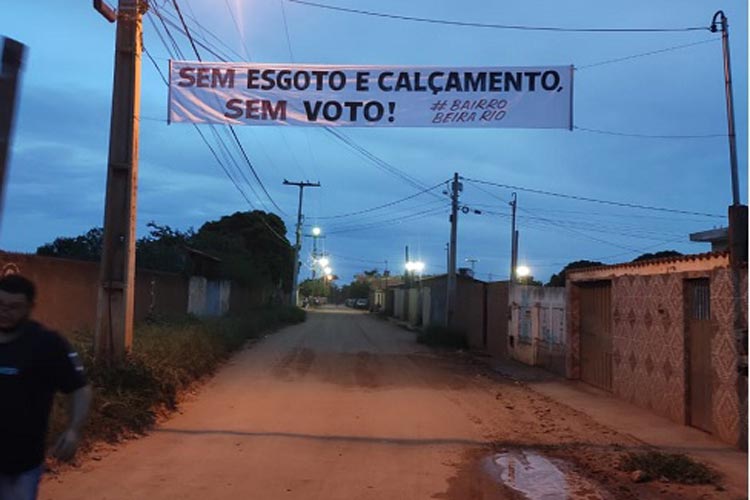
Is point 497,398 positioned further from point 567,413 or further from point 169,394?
point 169,394

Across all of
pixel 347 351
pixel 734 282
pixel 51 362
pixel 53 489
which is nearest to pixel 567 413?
pixel 734 282

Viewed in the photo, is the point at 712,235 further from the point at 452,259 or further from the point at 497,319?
the point at 452,259

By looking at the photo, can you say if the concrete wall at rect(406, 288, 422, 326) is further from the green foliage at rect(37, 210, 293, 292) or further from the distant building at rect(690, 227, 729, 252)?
the distant building at rect(690, 227, 729, 252)

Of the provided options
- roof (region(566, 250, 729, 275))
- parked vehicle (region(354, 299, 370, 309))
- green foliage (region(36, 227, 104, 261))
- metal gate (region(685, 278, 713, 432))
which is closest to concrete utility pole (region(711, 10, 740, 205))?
roof (region(566, 250, 729, 275))

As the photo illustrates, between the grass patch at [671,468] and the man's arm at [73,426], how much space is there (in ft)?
18.9

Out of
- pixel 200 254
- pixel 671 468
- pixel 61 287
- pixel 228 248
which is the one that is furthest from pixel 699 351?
pixel 228 248

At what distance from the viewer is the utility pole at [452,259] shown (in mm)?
28172

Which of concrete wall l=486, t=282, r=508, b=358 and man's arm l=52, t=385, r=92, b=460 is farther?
concrete wall l=486, t=282, r=508, b=358

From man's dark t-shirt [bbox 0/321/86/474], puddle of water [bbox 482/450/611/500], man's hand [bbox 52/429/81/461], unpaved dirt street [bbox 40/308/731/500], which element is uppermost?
man's dark t-shirt [bbox 0/321/86/474]

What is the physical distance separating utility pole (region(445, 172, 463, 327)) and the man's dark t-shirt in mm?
24530

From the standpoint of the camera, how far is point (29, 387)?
3580 millimetres

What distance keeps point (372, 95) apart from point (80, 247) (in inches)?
620

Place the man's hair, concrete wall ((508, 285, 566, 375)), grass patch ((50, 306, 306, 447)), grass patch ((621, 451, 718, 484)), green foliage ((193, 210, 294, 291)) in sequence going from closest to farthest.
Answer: the man's hair → grass patch ((621, 451, 718, 484)) → grass patch ((50, 306, 306, 447)) → concrete wall ((508, 285, 566, 375)) → green foliage ((193, 210, 294, 291))

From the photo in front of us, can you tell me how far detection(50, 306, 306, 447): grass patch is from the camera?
8391mm
